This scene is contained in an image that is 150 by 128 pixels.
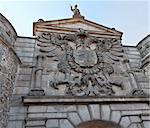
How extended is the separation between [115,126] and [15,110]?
2.69 meters

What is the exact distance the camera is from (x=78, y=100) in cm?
678

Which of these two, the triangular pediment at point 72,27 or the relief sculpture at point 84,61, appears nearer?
the relief sculpture at point 84,61

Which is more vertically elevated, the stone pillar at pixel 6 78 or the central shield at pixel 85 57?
the central shield at pixel 85 57

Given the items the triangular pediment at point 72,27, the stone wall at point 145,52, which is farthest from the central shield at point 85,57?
the stone wall at point 145,52

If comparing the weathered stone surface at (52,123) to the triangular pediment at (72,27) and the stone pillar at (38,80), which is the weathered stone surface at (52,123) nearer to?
the stone pillar at (38,80)

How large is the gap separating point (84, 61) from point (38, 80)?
67.9 inches

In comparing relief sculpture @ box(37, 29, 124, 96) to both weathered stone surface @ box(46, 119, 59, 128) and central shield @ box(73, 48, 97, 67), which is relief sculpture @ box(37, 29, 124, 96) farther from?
weathered stone surface @ box(46, 119, 59, 128)

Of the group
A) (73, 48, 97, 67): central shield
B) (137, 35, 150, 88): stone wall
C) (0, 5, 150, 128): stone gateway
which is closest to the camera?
(0, 5, 150, 128): stone gateway

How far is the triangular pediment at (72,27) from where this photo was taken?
930 centimetres

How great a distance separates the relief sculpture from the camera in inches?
290

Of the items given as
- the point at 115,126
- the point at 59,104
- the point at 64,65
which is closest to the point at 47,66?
the point at 64,65

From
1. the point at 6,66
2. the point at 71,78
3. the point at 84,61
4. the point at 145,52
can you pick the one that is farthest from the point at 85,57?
the point at 6,66

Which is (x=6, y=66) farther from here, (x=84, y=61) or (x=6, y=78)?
(x=84, y=61)

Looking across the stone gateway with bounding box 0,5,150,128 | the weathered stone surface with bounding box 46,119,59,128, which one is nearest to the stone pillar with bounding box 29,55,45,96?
the stone gateway with bounding box 0,5,150,128
